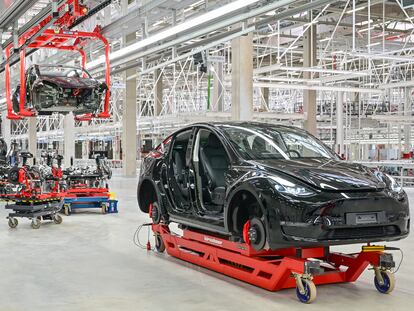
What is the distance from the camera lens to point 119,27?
1174 centimetres

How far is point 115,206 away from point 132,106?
12.9m

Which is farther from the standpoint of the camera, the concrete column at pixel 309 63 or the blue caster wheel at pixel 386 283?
the concrete column at pixel 309 63

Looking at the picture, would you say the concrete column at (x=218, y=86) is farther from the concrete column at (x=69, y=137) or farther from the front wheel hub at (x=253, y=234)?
the front wheel hub at (x=253, y=234)

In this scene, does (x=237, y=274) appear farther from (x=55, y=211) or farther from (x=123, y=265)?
(x=55, y=211)

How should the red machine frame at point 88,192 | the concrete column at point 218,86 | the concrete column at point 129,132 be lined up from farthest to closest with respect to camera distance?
1. the concrete column at point 129,132
2. the concrete column at point 218,86
3. the red machine frame at point 88,192

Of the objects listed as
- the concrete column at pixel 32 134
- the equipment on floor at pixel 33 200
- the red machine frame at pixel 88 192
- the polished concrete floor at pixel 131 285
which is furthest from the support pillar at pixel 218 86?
the concrete column at pixel 32 134

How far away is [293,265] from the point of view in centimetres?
445

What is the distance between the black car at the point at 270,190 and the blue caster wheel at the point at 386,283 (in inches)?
13.4

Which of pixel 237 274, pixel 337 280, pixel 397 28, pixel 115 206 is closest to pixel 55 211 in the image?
pixel 115 206

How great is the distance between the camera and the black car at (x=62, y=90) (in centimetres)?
1077

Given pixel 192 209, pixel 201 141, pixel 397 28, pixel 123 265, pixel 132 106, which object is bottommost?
pixel 123 265

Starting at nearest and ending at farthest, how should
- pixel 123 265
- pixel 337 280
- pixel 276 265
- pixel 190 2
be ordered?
pixel 276 265, pixel 337 280, pixel 123 265, pixel 190 2

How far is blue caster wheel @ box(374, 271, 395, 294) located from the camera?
4688 mm

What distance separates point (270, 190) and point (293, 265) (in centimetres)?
60
